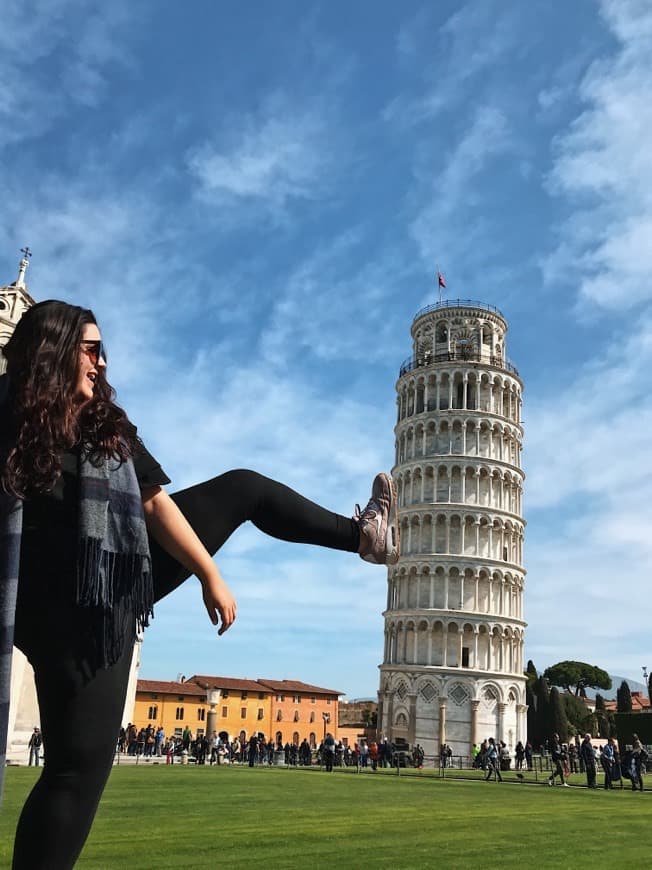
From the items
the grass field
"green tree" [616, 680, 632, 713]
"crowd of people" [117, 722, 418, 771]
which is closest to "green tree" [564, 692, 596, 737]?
"green tree" [616, 680, 632, 713]

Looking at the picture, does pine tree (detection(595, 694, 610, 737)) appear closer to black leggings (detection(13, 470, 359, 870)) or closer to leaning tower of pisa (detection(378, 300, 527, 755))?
leaning tower of pisa (detection(378, 300, 527, 755))

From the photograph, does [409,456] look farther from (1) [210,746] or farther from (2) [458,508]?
(1) [210,746]

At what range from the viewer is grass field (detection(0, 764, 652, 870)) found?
21.0ft

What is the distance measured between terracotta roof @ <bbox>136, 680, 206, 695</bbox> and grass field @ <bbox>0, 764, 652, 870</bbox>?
78147 millimetres

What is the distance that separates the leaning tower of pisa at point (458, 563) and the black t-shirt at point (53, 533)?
66.6m

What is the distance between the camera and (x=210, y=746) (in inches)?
1385

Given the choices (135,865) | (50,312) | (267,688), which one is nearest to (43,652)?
(50,312)

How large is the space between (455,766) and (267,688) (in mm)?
41077

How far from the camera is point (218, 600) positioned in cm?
292

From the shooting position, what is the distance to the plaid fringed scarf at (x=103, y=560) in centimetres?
241

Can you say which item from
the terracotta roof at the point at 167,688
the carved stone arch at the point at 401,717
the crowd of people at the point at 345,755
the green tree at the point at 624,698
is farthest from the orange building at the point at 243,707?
the crowd of people at the point at 345,755

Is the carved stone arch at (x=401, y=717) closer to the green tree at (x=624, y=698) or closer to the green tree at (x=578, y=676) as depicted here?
the green tree at (x=624, y=698)

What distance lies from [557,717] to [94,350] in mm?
86597

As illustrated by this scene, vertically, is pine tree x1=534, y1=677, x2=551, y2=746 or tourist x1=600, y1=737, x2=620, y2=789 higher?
tourist x1=600, y1=737, x2=620, y2=789
